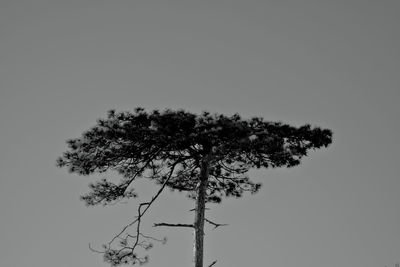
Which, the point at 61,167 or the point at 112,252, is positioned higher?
the point at 61,167

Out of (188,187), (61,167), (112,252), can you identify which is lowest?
(112,252)

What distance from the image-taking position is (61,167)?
15398 mm

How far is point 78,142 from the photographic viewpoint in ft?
48.4

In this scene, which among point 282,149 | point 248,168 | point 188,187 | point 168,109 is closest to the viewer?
point 168,109

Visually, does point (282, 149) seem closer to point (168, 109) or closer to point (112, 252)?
point (168, 109)

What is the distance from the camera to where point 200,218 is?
50.8 ft

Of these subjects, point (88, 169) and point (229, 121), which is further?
point (88, 169)

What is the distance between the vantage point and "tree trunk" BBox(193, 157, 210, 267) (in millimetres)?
15000

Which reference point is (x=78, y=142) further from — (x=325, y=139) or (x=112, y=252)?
(x=325, y=139)

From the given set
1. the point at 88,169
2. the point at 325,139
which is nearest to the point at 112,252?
the point at 88,169

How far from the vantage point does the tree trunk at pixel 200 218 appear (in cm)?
1500

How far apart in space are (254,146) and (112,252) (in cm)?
547

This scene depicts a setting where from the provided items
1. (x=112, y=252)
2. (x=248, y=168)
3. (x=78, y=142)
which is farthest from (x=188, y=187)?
(x=78, y=142)

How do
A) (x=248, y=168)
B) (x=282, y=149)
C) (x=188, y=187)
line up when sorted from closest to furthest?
(x=282, y=149)
(x=248, y=168)
(x=188, y=187)
